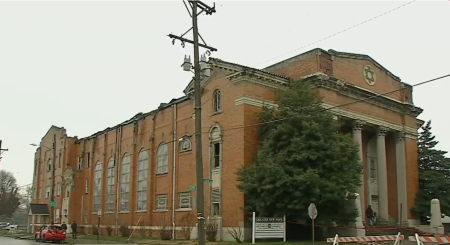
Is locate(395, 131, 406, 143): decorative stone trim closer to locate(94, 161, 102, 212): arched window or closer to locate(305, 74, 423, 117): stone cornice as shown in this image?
locate(305, 74, 423, 117): stone cornice

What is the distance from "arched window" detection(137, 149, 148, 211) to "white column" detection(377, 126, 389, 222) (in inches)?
796

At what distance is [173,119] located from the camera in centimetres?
4075

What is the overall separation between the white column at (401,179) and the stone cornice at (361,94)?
94.8 inches

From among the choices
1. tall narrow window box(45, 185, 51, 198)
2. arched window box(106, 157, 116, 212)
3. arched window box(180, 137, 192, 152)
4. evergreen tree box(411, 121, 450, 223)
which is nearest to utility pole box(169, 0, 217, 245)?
arched window box(180, 137, 192, 152)

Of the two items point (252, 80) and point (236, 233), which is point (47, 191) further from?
point (236, 233)

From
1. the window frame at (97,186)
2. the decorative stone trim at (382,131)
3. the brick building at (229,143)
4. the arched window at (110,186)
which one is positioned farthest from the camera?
the window frame at (97,186)

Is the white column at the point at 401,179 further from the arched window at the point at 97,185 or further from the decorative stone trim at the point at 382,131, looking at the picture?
the arched window at the point at 97,185

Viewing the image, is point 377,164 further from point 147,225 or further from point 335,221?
point 147,225

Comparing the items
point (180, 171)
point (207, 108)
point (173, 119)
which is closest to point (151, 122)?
point (173, 119)

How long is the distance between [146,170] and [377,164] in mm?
20411

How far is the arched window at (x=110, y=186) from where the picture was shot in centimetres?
5022

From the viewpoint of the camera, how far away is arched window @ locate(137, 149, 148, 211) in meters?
44.1

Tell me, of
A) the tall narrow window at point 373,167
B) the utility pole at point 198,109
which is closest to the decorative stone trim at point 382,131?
the tall narrow window at point 373,167

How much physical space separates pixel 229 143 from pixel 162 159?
11.0 metres
